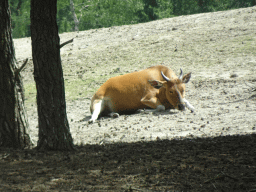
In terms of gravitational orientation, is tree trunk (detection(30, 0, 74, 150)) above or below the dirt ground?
above

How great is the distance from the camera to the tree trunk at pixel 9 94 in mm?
5199

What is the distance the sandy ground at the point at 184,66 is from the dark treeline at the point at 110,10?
48.3 feet

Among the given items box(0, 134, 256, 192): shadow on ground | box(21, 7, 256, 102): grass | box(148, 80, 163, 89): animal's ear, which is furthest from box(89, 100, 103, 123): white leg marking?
box(0, 134, 256, 192): shadow on ground

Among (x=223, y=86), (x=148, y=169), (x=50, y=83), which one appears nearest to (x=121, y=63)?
(x=223, y=86)

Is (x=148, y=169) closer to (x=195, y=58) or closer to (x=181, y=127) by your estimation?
(x=181, y=127)

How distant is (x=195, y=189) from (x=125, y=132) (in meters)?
3.91

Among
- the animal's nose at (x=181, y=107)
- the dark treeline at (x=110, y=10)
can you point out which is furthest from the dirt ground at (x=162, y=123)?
the dark treeline at (x=110, y=10)

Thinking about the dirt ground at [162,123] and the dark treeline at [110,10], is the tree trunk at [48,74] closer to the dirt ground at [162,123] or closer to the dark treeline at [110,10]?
the dirt ground at [162,123]

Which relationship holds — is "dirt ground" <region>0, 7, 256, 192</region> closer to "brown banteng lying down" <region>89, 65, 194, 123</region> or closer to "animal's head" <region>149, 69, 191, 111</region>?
"animal's head" <region>149, 69, 191, 111</region>

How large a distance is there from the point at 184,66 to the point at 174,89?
459 centimetres

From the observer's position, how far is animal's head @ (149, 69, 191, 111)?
8273 millimetres

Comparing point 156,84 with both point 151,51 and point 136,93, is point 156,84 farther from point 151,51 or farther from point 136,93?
point 151,51

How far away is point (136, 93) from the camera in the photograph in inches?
348

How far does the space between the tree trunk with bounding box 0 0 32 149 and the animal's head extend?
4.12 metres
